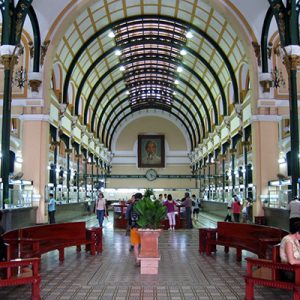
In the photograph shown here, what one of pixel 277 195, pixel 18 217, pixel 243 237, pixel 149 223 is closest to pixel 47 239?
pixel 149 223

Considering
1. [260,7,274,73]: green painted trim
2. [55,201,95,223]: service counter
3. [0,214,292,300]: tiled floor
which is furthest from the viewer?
[55,201,95,223]: service counter

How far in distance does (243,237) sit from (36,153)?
12234 millimetres

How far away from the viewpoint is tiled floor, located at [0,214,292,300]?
22.3 feet

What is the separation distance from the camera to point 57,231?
1040 cm

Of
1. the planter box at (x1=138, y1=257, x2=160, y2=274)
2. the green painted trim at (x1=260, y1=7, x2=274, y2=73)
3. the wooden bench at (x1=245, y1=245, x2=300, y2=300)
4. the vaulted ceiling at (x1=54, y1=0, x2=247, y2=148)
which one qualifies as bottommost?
the planter box at (x1=138, y1=257, x2=160, y2=274)

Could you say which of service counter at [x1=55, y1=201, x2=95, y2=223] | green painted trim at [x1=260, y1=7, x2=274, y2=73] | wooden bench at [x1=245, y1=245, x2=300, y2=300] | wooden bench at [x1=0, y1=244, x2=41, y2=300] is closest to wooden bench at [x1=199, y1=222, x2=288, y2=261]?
wooden bench at [x1=245, y1=245, x2=300, y2=300]

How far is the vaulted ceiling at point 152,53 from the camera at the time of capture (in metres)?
24.1

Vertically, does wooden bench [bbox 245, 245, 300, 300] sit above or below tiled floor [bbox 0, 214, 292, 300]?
above

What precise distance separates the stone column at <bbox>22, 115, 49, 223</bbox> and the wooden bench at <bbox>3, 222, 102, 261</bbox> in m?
8.57

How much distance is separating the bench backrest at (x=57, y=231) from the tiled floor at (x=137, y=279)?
1.71ft

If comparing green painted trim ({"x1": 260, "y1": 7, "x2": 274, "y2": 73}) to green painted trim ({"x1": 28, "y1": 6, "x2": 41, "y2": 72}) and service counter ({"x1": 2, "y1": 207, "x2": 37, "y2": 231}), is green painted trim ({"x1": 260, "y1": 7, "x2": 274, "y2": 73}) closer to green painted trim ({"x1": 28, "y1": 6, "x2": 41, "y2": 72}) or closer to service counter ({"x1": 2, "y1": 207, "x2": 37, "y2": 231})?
green painted trim ({"x1": 28, "y1": 6, "x2": 41, "y2": 72})

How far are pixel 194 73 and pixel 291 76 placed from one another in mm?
20087

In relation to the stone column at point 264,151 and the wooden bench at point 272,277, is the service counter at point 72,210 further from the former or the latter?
the wooden bench at point 272,277

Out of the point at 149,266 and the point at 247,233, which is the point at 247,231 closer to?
the point at 247,233
